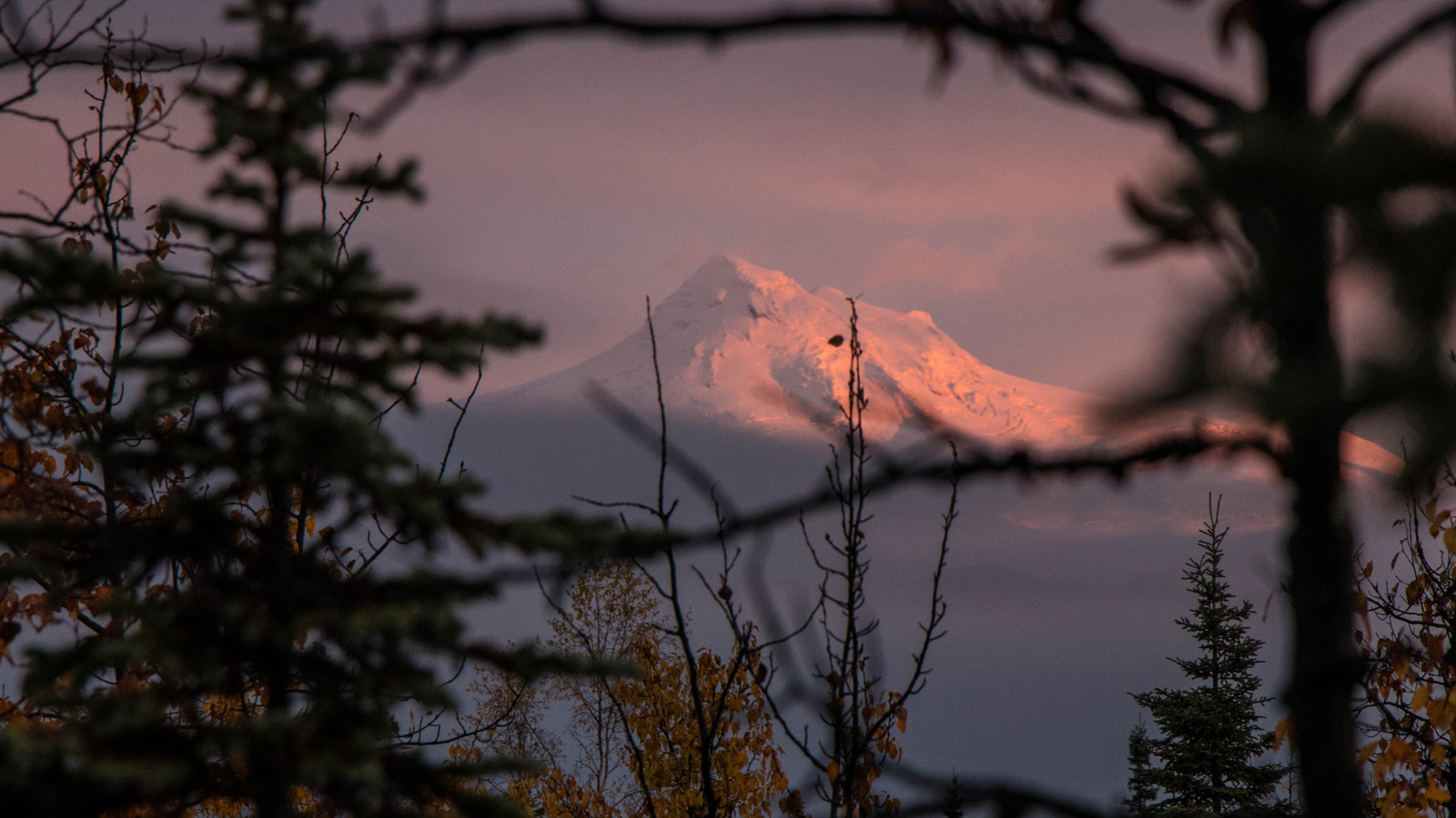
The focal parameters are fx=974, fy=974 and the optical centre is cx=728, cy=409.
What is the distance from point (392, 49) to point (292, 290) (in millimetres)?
757

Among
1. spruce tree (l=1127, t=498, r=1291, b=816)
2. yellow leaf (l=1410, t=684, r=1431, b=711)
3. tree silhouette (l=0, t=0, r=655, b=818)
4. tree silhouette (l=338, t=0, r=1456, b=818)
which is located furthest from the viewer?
spruce tree (l=1127, t=498, r=1291, b=816)

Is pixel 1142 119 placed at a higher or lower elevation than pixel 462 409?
lower

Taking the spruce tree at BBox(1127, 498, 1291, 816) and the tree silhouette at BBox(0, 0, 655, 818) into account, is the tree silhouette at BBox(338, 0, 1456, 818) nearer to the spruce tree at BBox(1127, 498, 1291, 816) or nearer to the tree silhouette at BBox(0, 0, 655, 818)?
the tree silhouette at BBox(0, 0, 655, 818)

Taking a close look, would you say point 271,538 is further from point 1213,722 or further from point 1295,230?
point 1213,722

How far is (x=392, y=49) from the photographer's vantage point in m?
2.04

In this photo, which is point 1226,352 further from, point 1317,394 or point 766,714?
point 766,714

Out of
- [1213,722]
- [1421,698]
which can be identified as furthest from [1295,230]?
[1213,722]

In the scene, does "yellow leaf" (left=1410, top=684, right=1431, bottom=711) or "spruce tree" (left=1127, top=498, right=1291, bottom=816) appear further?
"spruce tree" (left=1127, top=498, right=1291, bottom=816)

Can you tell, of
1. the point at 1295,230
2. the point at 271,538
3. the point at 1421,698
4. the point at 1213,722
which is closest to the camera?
the point at 1295,230

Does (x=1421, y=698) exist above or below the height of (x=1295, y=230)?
above

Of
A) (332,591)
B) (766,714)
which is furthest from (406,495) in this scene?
(766,714)

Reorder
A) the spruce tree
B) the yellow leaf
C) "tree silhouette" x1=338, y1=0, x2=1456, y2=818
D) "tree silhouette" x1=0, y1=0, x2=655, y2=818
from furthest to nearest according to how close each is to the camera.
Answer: the spruce tree → the yellow leaf → "tree silhouette" x1=0, y1=0, x2=655, y2=818 → "tree silhouette" x1=338, y1=0, x2=1456, y2=818

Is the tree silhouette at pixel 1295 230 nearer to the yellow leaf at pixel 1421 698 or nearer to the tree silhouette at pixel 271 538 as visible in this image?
the tree silhouette at pixel 271 538

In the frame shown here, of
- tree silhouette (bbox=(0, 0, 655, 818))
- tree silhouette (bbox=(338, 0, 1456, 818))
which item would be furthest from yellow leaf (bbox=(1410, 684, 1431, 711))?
tree silhouette (bbox=(0, 0, 655, 818))
